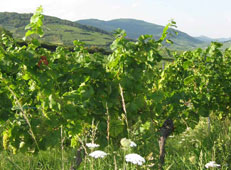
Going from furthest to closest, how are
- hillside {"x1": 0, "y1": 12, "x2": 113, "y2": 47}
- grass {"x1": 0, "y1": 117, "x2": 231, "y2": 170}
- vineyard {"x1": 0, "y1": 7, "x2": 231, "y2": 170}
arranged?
hillside {"x1": 0, "y1": 12, "x2": 113, "y2": 47} → grass {"x1": 0, "y1": 117, "x2": 231, "y2": 170} → vineyard {"x1": 0, "y1": 7, "x2": 231, "y2": 170}

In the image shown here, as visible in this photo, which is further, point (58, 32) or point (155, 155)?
point (58, 32)

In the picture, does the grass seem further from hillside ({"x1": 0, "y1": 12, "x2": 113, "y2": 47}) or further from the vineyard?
hillside ({"x1": 0, "y1": 12, "x2": 113, "y2": 47})

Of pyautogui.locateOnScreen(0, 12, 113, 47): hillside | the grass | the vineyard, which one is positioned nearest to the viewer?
the vineyard

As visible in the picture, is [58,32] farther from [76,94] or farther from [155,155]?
[76,94]

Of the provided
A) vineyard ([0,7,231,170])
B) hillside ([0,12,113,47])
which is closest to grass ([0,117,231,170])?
vineyard ([0,7,231,170])

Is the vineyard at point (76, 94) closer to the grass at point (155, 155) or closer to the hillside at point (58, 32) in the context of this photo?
the grass at point (155, 155)

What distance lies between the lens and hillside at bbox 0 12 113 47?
117206 mm

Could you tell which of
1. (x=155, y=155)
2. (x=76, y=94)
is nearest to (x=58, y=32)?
(x=155, y=155)

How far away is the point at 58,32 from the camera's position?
129 metres

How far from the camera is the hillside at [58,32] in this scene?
4614 inches

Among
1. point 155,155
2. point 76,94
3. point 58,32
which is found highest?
point 58,32

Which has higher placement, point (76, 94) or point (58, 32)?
point (58, 32)

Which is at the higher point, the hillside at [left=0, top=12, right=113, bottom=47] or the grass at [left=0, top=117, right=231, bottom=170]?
the hillside at [left=0, top=12, right=113, bottom=47]

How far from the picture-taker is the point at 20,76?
10.3 feet
